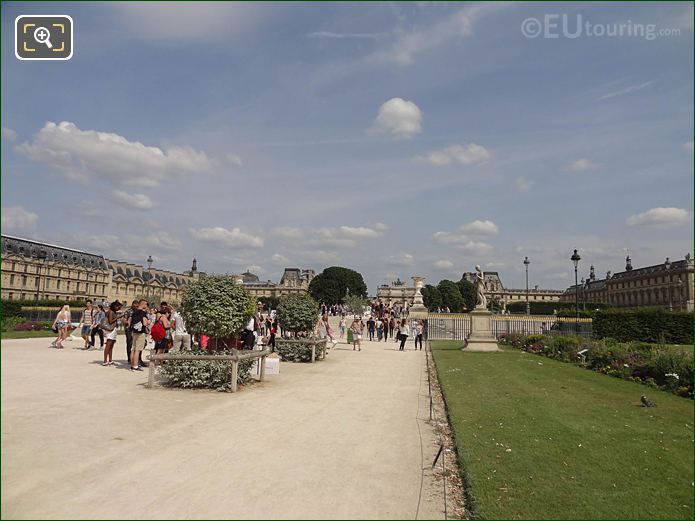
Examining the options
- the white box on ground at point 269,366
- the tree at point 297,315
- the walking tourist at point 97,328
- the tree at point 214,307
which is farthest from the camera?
the walking tourist at point 97,328

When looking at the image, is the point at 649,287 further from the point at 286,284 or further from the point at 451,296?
the point at 286,284

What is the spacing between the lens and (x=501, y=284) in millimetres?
165000

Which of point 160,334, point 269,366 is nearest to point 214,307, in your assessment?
point 160,334

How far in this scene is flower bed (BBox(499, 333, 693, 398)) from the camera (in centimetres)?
1267

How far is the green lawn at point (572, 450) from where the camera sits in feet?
17.0

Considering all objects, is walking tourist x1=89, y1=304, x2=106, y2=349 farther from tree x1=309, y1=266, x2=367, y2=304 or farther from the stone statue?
tree x1=309, y1=266, x2=367, y2=304

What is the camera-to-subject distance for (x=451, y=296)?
103938 mm

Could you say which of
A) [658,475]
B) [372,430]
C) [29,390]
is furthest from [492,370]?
[29,390]

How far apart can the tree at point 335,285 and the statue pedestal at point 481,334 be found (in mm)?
81325

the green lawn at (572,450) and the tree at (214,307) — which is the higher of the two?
the tree at (214,307)

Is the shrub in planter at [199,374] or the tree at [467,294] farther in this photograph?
the tree at [467,294]

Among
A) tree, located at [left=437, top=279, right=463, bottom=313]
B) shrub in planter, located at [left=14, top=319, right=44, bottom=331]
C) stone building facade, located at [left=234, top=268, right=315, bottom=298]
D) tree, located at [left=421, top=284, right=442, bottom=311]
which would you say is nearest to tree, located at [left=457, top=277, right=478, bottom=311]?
tree, located at [left=437, top=279, right=463, bottom=313]

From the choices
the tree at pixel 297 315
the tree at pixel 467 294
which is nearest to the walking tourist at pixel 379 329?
the tree at pixel 297 315

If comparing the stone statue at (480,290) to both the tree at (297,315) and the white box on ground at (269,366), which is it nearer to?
the tree at (297,315)
